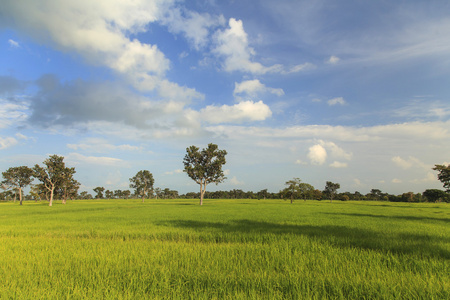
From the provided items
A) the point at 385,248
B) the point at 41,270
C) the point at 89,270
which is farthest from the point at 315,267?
the point at 41,270

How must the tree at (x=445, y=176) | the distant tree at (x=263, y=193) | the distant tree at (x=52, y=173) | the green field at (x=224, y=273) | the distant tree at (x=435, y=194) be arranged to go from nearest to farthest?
the green field at (x=224, y=273) < the tree at (x=445, y=176) < the distant tree at (x=52, y=173) < the distant tree at (x=435, y=194) < the distant tree at (x=263, y=193)

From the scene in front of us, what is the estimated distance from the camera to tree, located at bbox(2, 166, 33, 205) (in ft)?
239

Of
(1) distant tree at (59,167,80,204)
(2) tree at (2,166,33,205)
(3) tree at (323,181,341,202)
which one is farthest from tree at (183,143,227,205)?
(3) tree at (323,181,341,202)

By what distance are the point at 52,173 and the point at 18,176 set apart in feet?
131

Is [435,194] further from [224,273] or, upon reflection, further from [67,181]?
[67,181]

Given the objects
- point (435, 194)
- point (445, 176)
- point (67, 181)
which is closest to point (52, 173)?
point (67, 181)

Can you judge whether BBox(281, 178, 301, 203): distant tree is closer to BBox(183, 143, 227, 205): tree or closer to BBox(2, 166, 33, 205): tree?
BBox(183, 143, 227, 205): tree

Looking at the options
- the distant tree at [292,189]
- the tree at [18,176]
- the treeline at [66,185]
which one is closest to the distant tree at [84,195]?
the treeline at [66,185]

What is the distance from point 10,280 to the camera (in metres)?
5.12

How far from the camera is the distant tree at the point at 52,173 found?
49.8 meters

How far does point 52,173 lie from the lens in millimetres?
51406

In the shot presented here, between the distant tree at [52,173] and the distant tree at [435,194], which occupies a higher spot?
the distant tree at [52,173]

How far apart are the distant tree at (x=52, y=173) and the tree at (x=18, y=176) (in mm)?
29930

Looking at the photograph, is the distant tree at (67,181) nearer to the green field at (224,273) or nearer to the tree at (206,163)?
the tree at (206,163)
